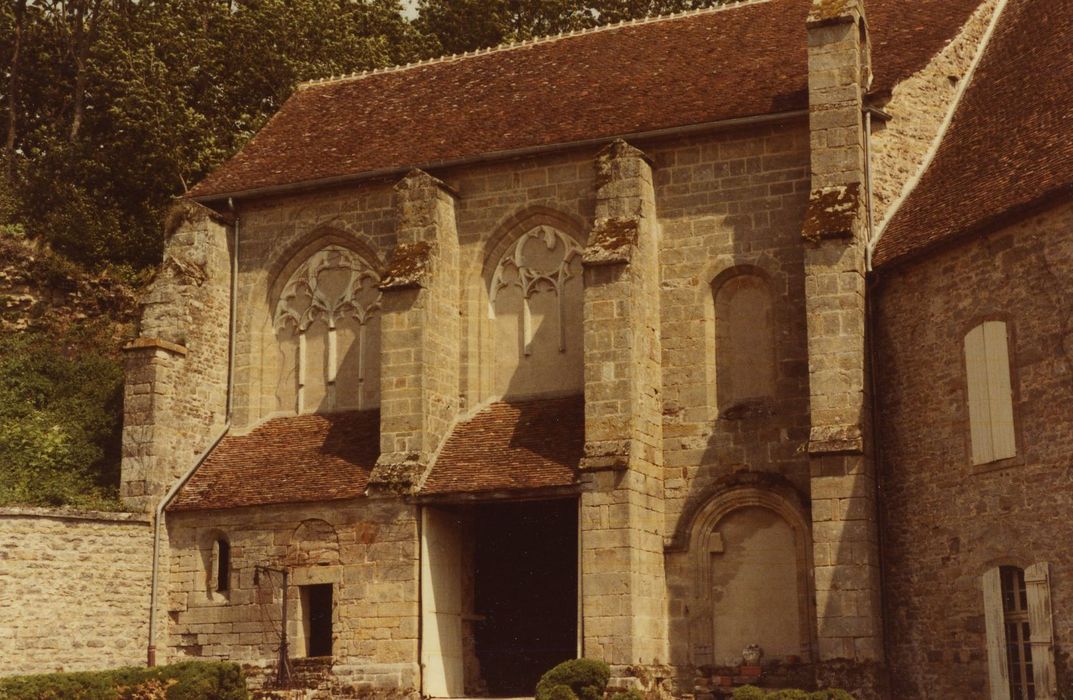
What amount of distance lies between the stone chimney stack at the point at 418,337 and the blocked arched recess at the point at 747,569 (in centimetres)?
462

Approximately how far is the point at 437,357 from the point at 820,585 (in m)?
7.94

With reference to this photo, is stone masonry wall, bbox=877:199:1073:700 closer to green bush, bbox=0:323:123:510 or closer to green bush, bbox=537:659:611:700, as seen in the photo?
green bush, bbox=537:659:611:700

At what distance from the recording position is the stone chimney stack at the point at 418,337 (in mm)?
25734

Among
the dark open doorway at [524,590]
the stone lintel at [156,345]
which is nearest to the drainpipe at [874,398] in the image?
the dark open doorway at [524,590]

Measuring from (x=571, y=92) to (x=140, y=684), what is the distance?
13.2 metres

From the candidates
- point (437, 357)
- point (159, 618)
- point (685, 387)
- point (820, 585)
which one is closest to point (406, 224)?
point (437, 357)

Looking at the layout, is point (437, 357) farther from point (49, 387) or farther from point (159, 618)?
point (49, 387)

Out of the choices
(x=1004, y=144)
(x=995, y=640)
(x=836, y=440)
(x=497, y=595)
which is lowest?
(x=995, y=640)

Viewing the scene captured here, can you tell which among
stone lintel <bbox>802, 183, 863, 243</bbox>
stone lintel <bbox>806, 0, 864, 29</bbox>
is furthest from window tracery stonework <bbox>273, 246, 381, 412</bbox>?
stone lintel <bbox>806, 0, 864, 29</bbox>

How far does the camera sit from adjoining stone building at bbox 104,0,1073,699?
71.1 ft

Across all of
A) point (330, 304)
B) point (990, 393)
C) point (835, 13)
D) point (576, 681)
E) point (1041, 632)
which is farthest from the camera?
point (330, 304)

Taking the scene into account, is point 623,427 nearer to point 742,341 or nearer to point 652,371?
point 652,371

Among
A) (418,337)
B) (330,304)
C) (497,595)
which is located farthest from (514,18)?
(497,595)

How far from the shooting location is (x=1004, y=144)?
23.1m
